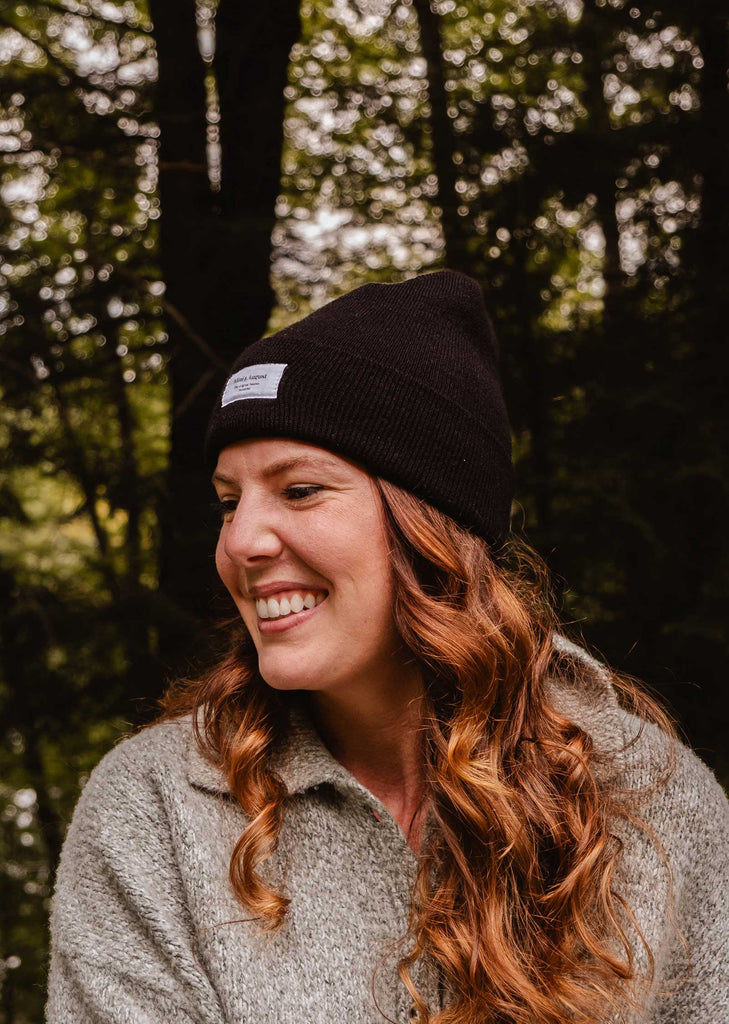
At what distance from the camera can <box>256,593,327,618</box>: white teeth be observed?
1.93 metres

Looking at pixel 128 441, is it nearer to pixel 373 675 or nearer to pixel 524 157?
pixel 524 157

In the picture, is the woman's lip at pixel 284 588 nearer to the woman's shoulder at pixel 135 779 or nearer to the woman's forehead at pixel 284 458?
the woman's forehead at pixel 284 458

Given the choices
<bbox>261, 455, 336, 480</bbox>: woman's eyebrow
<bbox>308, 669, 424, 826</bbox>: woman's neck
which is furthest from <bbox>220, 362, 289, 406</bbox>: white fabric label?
<bbox>308, 669, 424, 826</bbox>: woman's neck

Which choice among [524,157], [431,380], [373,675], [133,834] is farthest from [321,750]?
[524,157]

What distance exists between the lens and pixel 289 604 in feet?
6.34

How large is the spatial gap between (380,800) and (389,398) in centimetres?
91

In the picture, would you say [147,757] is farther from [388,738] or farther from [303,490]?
[303,490]

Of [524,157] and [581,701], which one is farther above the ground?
[524,157]

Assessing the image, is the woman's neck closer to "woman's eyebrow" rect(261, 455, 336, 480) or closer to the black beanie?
the black beanie

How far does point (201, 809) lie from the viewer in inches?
78.1

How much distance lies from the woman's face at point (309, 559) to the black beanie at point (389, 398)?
62 millimetres

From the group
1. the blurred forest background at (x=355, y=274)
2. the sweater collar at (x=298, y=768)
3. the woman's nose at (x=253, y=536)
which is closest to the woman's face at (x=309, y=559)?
the woman's nose at (x=253, y=536)

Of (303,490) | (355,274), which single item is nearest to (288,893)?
(303,490)

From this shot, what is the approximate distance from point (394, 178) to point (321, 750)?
2.64 metres
